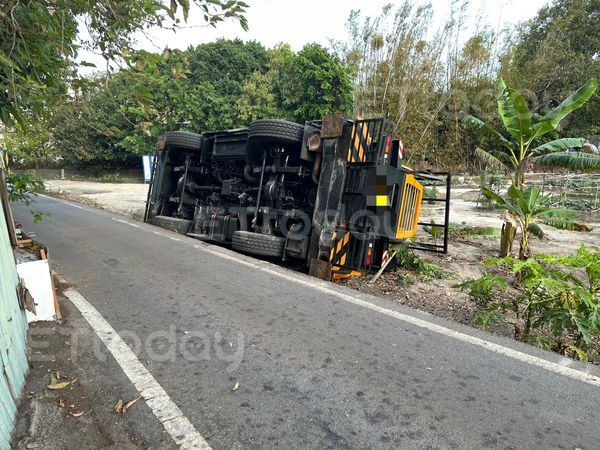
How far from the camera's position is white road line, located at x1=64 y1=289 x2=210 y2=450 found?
5.88ft

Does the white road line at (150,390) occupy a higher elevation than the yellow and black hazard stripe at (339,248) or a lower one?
lower

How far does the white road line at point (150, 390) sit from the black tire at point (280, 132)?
2959mm

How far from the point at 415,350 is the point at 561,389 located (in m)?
0.89

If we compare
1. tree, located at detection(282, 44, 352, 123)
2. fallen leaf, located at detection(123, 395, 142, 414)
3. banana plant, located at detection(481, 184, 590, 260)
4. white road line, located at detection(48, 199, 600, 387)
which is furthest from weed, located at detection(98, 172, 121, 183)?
fallen leaf, located at detection(123, 395, 142, 414)

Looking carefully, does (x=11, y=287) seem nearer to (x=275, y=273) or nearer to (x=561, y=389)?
(x=275, y=273)

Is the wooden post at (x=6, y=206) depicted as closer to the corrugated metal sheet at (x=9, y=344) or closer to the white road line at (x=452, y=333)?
the corrugated metal sheet at (x=9, y=344)

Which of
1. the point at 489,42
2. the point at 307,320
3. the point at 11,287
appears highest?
the point at 489,42

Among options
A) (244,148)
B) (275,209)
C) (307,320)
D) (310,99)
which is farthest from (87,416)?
(310,99)

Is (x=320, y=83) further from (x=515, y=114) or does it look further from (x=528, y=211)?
(x=528, y=211)

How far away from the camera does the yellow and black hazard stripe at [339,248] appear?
461 centimetres

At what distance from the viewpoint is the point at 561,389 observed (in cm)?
227

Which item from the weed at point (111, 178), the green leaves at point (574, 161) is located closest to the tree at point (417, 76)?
the green leaves at point (574, 161)

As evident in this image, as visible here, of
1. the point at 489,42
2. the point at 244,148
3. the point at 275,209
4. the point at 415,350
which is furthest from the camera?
the point at 489,42

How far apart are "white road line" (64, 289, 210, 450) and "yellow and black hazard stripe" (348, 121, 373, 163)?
3256 mm
